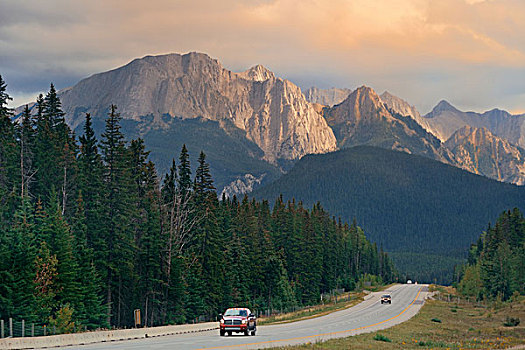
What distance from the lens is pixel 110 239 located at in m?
71.5

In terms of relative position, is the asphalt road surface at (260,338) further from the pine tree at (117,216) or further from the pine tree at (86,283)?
the pine tree at (117,216)

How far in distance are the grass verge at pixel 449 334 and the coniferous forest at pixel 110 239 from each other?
92.7ft

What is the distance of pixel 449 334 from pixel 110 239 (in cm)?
3851

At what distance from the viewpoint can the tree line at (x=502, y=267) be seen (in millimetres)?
118938

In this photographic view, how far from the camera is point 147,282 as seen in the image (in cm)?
7719

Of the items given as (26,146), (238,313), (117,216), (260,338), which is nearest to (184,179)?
(117,216)

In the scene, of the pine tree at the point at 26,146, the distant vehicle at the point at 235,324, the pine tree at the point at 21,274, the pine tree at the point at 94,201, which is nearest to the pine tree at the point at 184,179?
the pine tree at the point at 94,201

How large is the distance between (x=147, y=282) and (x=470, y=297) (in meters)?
96.3

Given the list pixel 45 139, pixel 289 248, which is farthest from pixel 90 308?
pixel 289 248

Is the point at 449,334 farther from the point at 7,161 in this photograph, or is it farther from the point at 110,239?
the point at 7,161

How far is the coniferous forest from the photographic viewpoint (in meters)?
61.2

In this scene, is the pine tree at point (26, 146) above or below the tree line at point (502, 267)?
above

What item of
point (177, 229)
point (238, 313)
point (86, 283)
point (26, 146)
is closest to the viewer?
point (238, 313)

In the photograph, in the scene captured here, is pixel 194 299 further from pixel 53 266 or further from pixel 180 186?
pixel 53 266
